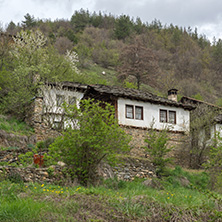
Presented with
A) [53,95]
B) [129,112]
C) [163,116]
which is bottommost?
[163,116]

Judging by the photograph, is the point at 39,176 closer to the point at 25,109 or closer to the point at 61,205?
the point at 61,205

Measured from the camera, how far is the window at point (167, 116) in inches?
966

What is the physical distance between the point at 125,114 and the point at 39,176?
42.4ft

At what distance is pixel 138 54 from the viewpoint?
164ft

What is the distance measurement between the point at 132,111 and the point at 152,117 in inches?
64.8

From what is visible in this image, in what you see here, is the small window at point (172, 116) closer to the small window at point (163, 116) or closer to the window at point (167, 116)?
the window at point (167, 116)

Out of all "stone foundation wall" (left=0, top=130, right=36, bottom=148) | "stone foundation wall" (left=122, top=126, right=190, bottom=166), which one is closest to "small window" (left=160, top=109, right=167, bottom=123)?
"stone foundation wall" (left=122, top=126, right=190, bottom=166)

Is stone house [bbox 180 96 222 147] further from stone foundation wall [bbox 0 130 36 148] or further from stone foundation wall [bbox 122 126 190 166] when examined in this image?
stone foundation wall [bbox 0 130 36 148]

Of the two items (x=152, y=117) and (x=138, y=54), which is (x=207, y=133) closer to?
(x=152, y=117)

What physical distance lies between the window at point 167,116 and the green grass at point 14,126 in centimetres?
951

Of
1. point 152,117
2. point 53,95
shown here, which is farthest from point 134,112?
point 53,95

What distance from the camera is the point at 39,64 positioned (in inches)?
1109

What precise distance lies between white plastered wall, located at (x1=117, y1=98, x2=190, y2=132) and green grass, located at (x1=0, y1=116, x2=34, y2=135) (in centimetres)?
629

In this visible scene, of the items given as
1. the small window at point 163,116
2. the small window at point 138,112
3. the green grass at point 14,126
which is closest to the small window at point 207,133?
the small window at point 163,116
